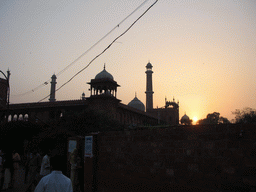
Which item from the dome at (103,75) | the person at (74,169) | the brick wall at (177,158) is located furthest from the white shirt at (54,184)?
the dome at (103,75)

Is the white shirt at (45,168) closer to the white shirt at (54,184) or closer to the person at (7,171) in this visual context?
the person at (7,171)

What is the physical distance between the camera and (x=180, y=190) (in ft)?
17.0

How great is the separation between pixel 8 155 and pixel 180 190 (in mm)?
7022

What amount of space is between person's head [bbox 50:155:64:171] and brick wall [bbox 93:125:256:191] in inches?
111

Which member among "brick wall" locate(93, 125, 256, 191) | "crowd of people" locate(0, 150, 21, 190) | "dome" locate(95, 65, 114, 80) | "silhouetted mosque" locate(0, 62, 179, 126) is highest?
"dome" locate(95, 65, 114, 80)

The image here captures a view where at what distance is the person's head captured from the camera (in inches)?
121

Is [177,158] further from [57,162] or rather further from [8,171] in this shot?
[8,171]

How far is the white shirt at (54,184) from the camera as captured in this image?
9.63 ft

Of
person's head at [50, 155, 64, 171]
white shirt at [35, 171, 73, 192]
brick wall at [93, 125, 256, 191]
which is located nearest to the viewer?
white shirt at [35, 171, 73, 192]

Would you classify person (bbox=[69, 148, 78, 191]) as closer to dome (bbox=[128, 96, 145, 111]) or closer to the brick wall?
the brick wall

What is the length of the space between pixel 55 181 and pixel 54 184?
3 centimetres

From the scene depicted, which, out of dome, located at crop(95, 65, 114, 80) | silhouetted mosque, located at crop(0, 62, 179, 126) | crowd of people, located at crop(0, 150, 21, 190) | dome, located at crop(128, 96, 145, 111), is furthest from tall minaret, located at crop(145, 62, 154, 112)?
crowd of people, located at crop(0, 150, 21, 190)

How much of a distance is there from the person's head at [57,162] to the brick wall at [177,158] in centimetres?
282

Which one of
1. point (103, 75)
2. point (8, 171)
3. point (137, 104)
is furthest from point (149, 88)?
point (8, 171)
